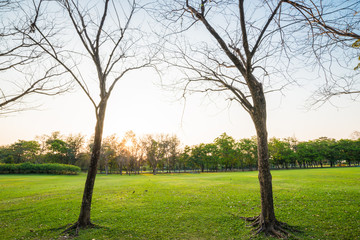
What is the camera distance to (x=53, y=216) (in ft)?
26.1

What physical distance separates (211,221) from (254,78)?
Result: 5519mm

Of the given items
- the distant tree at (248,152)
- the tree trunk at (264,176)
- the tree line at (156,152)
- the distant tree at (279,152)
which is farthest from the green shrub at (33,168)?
the distant tree at (279,152)

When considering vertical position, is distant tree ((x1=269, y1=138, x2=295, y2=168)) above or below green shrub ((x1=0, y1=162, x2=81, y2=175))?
above

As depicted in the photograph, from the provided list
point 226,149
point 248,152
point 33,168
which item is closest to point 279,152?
point 248,152

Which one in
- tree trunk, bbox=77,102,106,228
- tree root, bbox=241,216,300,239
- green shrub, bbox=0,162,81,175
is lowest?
green shrub, bbox=0,162,81,175

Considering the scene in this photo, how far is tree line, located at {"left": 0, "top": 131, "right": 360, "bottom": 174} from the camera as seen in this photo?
62562 millimetres

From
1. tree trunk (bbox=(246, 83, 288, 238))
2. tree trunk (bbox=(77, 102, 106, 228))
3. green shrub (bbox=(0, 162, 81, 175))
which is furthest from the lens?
green shrub (bbox=(0, 162, 81, 175))

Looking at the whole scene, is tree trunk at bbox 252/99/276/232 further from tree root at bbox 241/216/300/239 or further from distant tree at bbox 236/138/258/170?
distant tree at bbox 236/138/258/170

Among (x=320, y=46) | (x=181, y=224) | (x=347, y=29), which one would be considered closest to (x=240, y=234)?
(x=181, y=224)

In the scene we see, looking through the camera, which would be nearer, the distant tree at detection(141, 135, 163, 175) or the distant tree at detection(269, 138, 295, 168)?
the distant tree at detection(141, 135, 163, 175)

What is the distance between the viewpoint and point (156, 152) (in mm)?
63719

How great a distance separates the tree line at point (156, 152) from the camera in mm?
62562

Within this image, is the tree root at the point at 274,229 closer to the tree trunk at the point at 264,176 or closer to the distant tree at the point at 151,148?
the tree trunk at the point at 264,176

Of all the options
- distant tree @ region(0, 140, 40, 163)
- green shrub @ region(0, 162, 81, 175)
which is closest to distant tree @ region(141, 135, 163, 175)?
green shrub @ region(0, 162, 81, 175)
